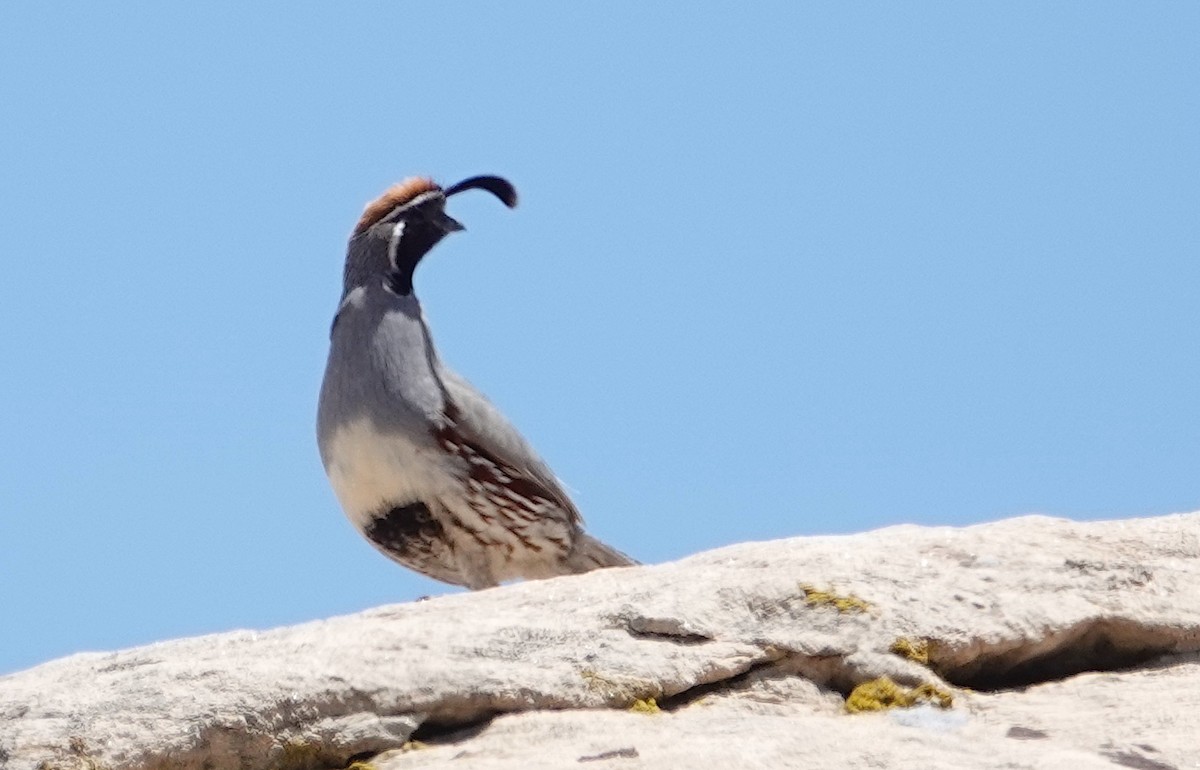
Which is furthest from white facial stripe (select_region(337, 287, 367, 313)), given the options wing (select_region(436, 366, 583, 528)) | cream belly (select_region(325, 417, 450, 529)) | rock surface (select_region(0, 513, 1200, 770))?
rock surface (select_region(0, 513, 1200, 770))

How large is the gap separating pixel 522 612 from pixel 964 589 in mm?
1050

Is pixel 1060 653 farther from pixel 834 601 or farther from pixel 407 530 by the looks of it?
pixel 407 530

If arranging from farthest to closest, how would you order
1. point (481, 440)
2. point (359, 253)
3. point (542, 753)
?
1. point (359, 253)
2. point (481, 440)
3. point (542, 753)

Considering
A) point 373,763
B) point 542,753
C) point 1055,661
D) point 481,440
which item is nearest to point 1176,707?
point 1055,661

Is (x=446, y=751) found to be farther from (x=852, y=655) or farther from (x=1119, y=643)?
(x=1119, y=643)

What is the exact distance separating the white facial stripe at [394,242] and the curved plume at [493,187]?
415mm

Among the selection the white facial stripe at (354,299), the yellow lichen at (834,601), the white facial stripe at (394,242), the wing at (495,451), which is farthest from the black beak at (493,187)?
the yellow lichen at (834,601)

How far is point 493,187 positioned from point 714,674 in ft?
16.7

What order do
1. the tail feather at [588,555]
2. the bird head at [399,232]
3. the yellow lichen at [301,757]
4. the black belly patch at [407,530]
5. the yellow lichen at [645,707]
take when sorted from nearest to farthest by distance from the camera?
the yellow lichen at [301,757], the yellow lichen at [645,707], the black belly patch at [407,530], the tail feather at [588,555], the bird head at [399,232]

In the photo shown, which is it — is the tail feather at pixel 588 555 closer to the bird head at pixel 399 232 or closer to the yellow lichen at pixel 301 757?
the bird head at pixel 399 232

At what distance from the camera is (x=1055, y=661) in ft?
14.2

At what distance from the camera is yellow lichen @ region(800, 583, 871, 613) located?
13.6ft

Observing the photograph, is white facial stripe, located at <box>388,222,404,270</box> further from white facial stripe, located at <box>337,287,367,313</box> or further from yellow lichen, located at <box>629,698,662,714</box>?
yellow lichen, located at <box>629,698,662,714</box>

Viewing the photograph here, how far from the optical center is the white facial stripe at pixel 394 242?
26.5 feet
